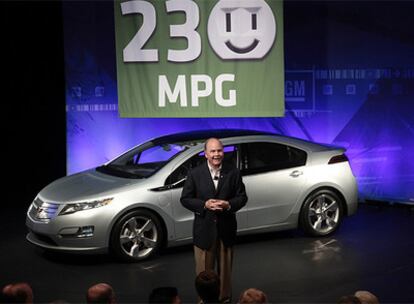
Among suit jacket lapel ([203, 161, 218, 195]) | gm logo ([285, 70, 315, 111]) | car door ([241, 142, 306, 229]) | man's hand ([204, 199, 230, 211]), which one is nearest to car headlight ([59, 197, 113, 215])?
car door ([241, 142, 306, 229])

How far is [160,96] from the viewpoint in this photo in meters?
10.4

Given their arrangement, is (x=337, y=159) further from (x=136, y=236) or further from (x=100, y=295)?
(x=100, y=295)

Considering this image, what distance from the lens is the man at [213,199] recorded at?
6195mm

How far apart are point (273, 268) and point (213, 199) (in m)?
2.18

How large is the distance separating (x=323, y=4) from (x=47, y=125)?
5775mm

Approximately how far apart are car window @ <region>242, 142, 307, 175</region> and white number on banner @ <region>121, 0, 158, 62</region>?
7.38 ft

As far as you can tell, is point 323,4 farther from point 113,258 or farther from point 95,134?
point 113,258

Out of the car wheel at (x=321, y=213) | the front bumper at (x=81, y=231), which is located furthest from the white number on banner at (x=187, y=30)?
the front bumper at (x=81, y=231)

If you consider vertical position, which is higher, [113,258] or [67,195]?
[67,195]

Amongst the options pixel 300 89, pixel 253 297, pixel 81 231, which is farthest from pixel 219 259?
pixel 300 89

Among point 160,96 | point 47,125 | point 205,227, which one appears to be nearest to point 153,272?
point 205,227

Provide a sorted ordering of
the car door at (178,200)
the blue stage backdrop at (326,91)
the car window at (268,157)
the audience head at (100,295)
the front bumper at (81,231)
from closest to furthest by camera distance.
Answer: the audience head at (100,295)
the front bumper at (81,231)
the car door at (178,200)
the car window at (268,157)
the blue stage backdrop at (326,91)

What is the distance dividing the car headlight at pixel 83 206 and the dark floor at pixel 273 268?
2.15 feet

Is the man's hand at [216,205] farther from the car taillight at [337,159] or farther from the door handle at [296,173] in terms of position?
the car taillight at [337,159]
